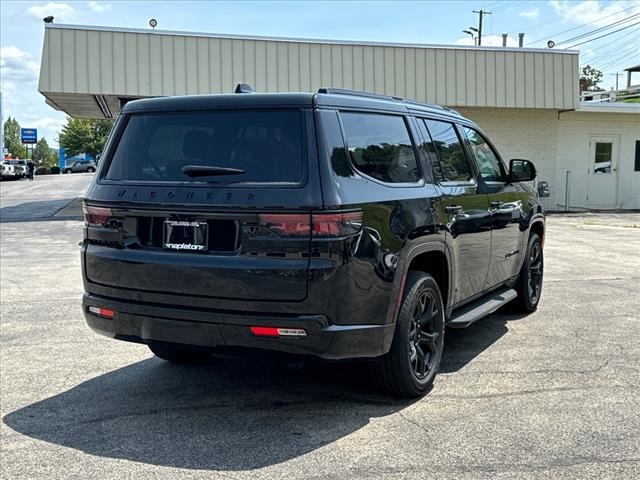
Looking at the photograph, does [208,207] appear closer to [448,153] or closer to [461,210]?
[461,210]

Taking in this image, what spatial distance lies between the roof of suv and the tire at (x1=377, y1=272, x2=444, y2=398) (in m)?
1.17

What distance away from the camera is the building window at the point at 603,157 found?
875 inches

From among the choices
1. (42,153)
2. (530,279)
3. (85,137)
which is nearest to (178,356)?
(530,279)

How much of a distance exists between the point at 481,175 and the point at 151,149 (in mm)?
2848

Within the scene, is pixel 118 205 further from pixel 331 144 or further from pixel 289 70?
pixel 289 70

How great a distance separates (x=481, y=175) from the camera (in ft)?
18.8

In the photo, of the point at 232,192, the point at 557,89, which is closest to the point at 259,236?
the point at 232,192

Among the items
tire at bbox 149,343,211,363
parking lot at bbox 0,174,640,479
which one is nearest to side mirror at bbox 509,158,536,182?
parking lot at bbox 0,174,640,479

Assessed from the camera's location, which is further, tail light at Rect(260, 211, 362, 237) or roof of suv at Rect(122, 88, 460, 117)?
roof of suv at Rect(122, 88, 460, 117)

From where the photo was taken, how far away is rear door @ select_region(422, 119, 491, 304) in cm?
495

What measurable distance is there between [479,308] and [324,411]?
5.89 ft

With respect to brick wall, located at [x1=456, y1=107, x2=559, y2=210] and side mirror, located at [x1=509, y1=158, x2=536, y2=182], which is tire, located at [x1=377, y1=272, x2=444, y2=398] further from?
brick wall, located at [x1=456, y1=107, x2=559, y2=210]

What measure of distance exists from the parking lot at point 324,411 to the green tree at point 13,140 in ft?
306

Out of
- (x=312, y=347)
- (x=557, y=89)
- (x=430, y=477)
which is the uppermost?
(x=557, y=89)
